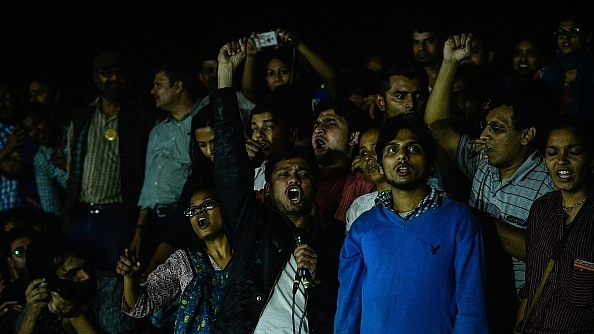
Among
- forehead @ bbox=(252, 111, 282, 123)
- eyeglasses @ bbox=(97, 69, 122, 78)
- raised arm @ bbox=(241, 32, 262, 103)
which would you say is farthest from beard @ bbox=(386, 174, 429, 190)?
eyeglasses @ bbox=(97, 69, 122, 78)

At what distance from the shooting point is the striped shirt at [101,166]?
8.01 m

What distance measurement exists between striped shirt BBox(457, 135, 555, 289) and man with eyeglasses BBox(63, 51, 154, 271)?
10.5 feet

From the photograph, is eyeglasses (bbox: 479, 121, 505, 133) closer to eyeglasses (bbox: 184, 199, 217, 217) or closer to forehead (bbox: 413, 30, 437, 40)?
eyeglasses (bbox: 184, 199, 217, 217)

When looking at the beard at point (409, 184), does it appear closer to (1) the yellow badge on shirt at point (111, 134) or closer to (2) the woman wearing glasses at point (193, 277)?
(2) the woman wearing glasses at point (193, 277)

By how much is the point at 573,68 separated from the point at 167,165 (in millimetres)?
3291

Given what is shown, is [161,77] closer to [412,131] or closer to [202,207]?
[202,207]

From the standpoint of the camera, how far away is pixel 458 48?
5855mm

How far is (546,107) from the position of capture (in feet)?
18.9

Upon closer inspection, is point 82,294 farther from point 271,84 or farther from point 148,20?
point 148,20

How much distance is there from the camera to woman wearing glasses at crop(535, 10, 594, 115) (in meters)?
7.55

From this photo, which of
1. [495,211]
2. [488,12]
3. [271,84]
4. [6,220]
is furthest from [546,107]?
[6,220]

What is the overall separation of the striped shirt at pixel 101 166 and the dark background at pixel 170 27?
110 cm

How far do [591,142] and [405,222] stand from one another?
1093 millimetres

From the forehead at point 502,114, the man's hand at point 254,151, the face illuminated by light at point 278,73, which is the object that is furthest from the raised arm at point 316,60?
the forehead at point 502,114
